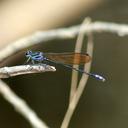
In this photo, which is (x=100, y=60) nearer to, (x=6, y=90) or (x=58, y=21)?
(x=58, y=21)

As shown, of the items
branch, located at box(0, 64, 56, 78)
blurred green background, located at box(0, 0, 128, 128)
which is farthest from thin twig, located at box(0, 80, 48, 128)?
blurred green background, located at box(0, 0, 128, 128)

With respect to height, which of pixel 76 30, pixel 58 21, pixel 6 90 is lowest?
pixel 6 90

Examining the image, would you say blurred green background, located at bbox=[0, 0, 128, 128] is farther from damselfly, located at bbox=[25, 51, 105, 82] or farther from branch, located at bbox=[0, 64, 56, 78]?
branch, located at bbox=[0, 64, 56, 78]

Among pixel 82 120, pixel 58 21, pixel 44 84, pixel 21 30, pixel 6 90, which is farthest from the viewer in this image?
pixel 44 84

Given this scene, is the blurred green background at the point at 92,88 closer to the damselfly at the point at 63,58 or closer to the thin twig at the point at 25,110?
the damselfly at the point at 63,58

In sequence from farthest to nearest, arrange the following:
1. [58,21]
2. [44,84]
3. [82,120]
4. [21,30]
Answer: [44,84]
[82,120]
[58,21]
[21,30]

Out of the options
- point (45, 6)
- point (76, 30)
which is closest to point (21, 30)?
point (45, 6)

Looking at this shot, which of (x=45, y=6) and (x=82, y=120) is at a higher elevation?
(x=45, y=6)

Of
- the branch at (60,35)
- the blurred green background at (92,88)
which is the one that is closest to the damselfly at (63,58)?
the branch at (60,35)
